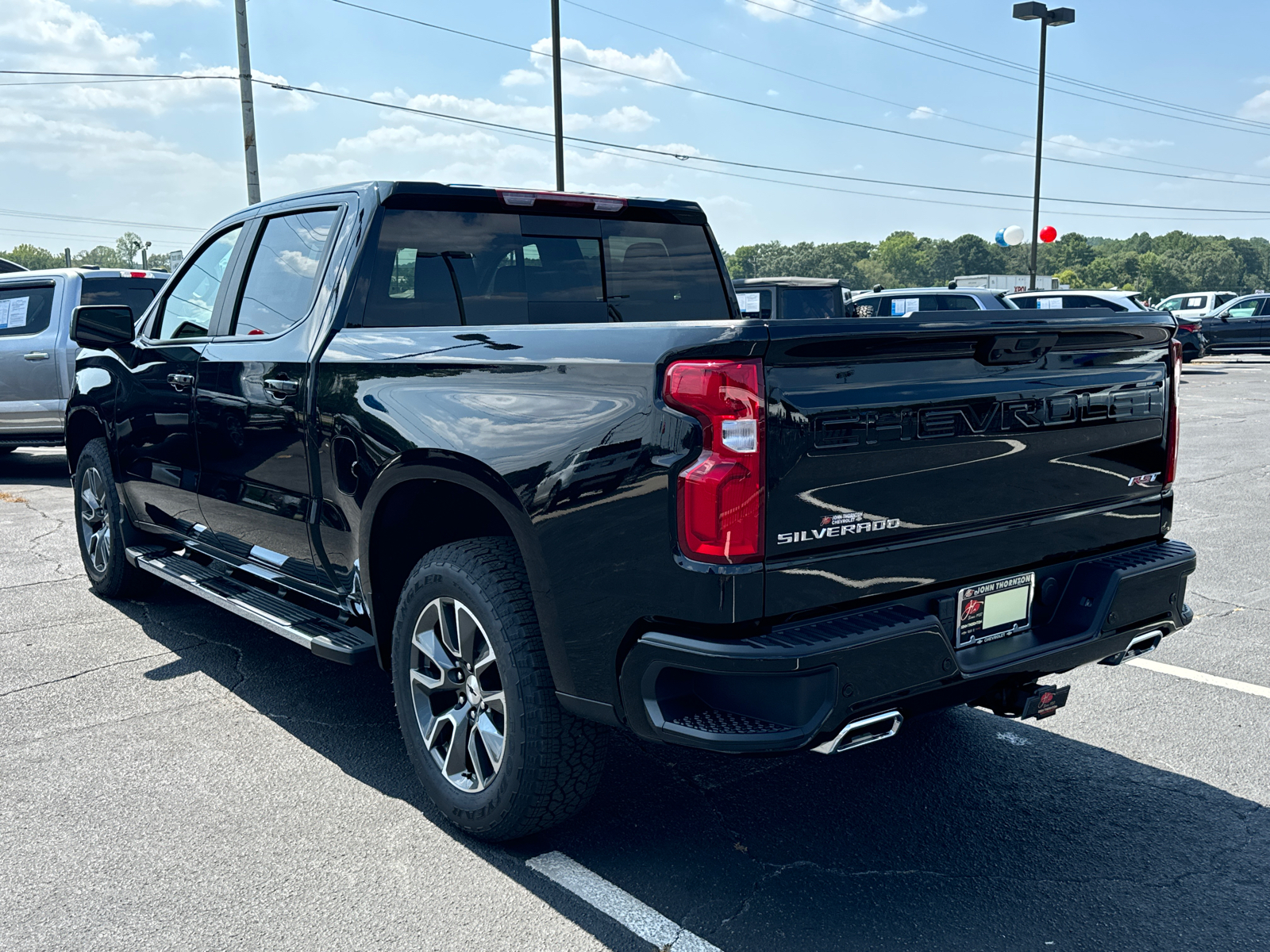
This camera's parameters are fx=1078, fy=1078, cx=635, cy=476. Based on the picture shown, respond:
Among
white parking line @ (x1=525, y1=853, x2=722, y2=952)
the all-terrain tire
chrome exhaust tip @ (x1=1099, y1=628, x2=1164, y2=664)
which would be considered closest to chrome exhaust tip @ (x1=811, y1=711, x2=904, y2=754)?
white parking line @ (x1=525, y1=853, x2=722, y2=952)

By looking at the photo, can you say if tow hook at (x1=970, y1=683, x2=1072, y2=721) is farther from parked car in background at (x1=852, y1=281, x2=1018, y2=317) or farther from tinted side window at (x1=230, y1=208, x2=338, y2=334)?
parked car in background at (x1=852, y1=281, x2=1018, y2=317)

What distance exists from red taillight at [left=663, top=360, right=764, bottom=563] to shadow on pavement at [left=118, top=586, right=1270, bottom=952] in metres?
1.05

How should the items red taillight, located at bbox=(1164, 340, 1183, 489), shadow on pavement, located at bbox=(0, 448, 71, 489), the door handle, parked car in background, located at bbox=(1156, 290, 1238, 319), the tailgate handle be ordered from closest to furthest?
the tailgate handle, red taillight, located at bbox=(1164, 340, 1183, 489), the door handle, shadow on pavement, located at bbox=(0, 448, 71, 489), parked car in background, located at bbox=(1156, 290, 1238, 319)

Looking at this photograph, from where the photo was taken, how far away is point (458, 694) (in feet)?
11.0

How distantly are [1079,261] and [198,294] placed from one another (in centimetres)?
16494

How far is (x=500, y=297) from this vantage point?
4227mm

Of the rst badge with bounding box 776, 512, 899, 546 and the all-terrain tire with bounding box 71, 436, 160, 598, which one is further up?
the rst badge with bounding box 776, 512, 899, 546

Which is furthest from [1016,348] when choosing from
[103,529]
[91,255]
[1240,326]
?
[91,255]

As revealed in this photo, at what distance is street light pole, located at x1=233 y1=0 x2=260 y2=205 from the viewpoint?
793 inches

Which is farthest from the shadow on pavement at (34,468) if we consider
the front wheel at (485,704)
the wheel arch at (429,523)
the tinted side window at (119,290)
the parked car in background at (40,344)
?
the front wheel at (485,704)

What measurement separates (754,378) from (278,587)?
2665mm

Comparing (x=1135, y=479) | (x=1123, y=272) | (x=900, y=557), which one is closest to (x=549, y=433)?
(x=900, y=557)

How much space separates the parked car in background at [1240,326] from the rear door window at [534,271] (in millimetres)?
28415

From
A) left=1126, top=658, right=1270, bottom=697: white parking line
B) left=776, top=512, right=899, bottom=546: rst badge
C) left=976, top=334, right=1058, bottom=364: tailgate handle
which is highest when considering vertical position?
left=976, top=334, right=1058, bottom=364: tailgate handle
